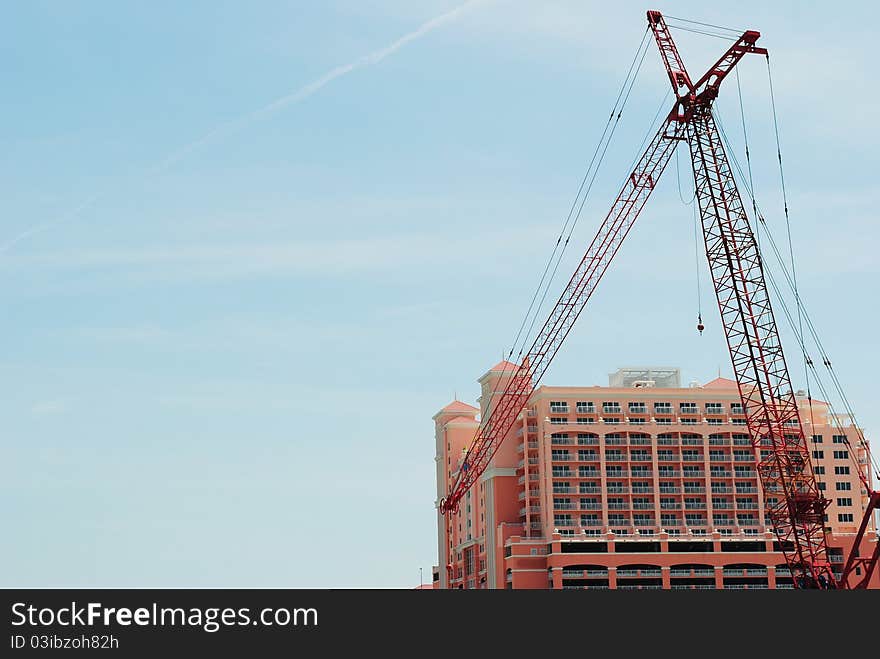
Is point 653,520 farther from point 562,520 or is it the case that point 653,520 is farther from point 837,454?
point 837,454

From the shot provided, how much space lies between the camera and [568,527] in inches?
6388

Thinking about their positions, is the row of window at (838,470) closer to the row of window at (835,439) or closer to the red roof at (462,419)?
the row of window at (835,439)

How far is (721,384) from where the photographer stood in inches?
7067

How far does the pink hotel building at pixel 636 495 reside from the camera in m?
160

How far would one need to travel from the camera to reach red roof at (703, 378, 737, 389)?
581 feet

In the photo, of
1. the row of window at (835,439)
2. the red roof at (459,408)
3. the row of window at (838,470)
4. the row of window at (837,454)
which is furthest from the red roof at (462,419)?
the row of window at (838,470)

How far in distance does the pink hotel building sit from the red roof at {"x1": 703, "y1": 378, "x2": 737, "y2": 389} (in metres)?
2.35

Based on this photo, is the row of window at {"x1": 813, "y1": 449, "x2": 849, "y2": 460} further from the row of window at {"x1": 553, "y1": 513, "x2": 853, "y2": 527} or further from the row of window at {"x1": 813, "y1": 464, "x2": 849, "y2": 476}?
the row of window at {"x1": 553, "y1": 513, "x2": 853, "y2": 527}

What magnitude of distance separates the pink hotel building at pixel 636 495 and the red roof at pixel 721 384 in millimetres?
2346

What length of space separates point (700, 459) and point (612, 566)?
2084 centimetres

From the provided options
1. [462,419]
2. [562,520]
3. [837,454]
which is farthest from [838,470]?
[462,419]
